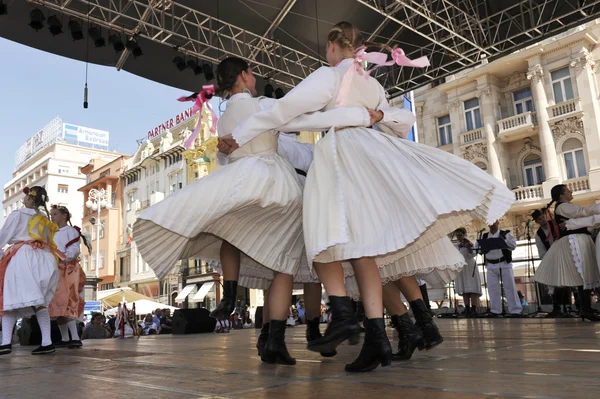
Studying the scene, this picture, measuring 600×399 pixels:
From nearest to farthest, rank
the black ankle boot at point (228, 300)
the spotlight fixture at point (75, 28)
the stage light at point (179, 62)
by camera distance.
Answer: the black ankle boot at point (228, 300), the spotlight fixture at point (75, 28), the stage light at point (179, 62)

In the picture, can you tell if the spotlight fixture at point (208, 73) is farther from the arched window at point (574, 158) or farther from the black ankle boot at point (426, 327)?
the arched window at point (574, 158)

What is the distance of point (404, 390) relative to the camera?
1.54 metres

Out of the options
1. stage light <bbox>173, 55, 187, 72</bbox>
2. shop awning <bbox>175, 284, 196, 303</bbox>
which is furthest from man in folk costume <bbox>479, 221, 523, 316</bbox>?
shop awning <bbox>175, 284, 196, 303</bbox>

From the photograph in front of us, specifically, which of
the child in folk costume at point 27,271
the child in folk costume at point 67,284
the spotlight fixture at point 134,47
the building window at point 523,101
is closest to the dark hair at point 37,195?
the child in folk costume at point 27,271

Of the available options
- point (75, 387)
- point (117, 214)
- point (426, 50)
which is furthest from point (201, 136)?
point (75, 387)

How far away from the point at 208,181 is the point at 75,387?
3.55ft

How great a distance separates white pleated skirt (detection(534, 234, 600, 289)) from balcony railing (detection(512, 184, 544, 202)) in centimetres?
1380

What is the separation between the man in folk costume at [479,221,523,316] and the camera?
7.92 meters

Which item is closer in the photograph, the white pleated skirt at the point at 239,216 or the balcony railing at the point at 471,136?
the white pleated skirt at the point at 239,216

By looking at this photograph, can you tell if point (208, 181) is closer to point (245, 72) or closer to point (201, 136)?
point (245, 72)

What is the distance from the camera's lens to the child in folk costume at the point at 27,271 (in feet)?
14.5

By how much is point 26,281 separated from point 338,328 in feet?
11.2

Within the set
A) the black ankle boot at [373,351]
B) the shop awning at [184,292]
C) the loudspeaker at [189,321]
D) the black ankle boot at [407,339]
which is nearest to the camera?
the black ankle boot at [373,351]

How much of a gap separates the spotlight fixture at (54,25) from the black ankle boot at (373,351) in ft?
26.6
